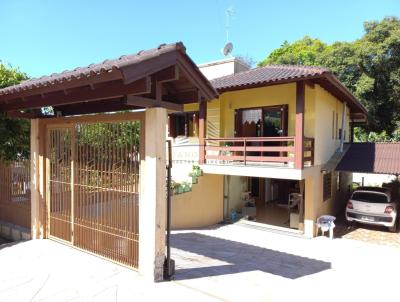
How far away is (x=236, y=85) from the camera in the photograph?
36.1ft

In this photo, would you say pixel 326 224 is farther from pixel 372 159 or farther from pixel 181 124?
pixel 181 124

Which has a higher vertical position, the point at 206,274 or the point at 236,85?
the point at 236,85

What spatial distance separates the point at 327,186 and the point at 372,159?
2191 millimetres

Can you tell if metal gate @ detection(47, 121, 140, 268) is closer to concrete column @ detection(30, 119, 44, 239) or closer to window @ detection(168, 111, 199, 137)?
concrete column @ detection(30, 119, 44, 239)

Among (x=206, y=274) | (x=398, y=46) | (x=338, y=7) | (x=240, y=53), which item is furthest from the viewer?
(x=240, y=53)

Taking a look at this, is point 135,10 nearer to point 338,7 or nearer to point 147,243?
point 338,7

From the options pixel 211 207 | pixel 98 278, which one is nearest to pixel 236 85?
pixel 211 207

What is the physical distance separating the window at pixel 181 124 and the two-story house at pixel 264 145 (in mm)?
53

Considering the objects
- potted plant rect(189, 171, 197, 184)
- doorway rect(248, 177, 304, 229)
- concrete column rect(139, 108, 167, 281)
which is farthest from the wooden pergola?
doorway rect(248, 177, 304, 229)

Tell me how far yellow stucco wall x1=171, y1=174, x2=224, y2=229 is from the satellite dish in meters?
8.22

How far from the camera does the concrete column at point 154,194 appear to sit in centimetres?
496

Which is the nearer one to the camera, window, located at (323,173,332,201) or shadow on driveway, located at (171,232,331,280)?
shadow on driveway, located at (171,232,331,280)

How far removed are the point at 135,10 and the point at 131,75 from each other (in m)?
11.2

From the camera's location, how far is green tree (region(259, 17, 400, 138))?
19531mm
